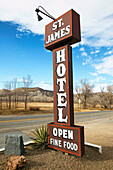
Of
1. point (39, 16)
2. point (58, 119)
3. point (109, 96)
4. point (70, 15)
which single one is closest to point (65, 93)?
point (58, 119)

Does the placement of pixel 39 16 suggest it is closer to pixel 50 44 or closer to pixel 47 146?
pixel 50 44

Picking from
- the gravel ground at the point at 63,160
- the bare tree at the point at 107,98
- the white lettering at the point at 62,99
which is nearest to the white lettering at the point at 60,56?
the white lettering at the point at 62,99

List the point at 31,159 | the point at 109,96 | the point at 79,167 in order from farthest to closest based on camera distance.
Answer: the point at 109,96 < the point at 31,159 < the point at 79,167

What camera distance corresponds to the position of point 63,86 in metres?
5.01

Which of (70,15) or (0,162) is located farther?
(70,15)

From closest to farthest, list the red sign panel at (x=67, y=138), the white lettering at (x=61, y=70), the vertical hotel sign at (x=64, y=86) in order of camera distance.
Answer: the red sign panel at (x=67, y=138) < the vertical hotel sign at (x=64, y=86) < the white lettering at (x=61, y=70)

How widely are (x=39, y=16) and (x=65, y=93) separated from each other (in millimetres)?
3240

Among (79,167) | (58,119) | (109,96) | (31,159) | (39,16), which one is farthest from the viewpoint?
Result: (109,96)

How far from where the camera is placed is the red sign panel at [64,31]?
4.93 meters

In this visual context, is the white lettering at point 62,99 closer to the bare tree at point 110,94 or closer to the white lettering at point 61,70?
the white lettering at point 61,70

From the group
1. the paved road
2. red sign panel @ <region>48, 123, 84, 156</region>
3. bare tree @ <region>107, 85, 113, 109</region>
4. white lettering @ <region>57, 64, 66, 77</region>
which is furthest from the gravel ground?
bare tree @ <region>107, 85, 113, 109</region>

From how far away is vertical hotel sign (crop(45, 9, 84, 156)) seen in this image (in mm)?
4625

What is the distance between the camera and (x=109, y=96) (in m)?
46.8

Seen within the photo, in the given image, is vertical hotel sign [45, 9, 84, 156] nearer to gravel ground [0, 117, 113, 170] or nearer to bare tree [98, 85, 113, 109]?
gravel ground [0, 117, 113, 170]
